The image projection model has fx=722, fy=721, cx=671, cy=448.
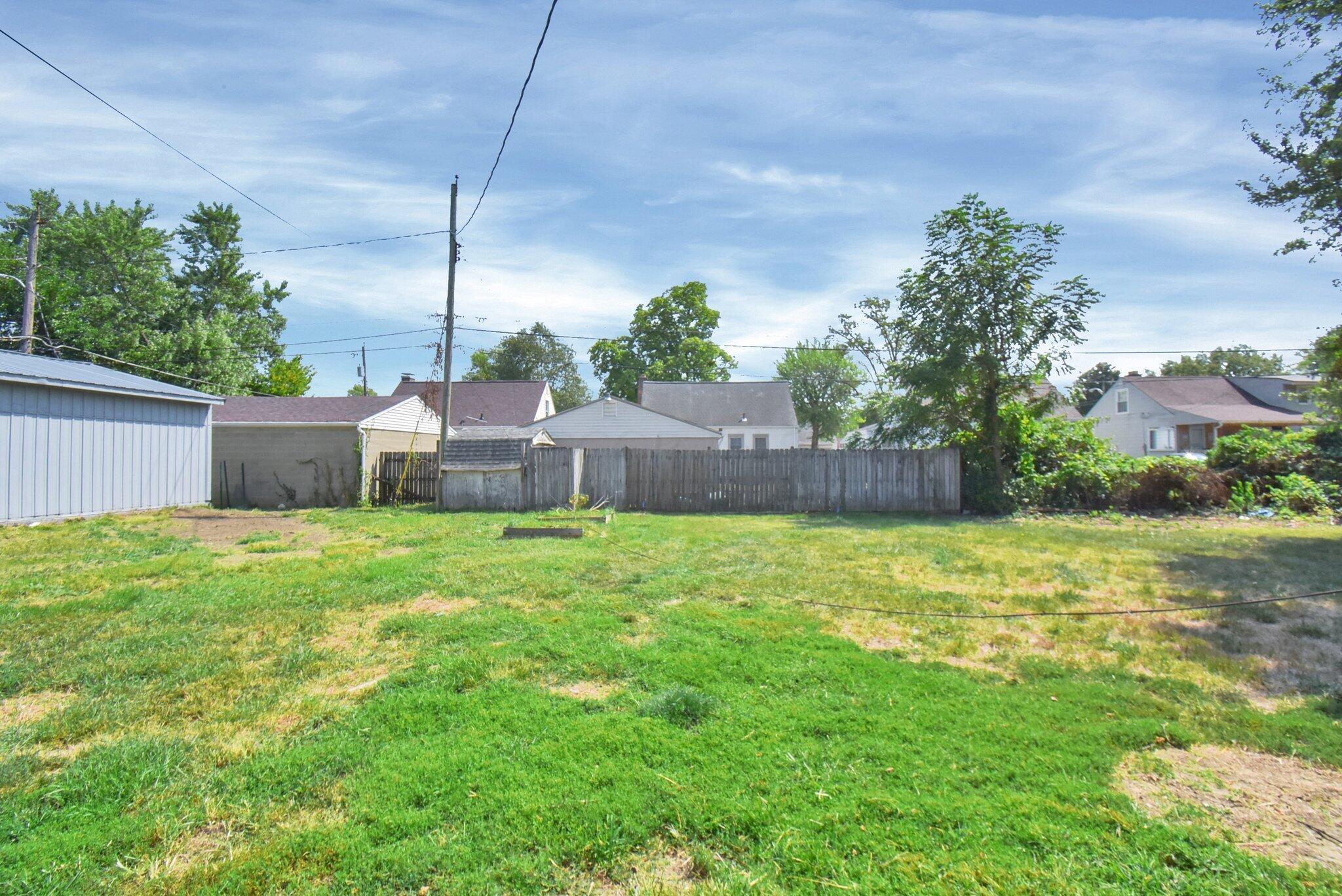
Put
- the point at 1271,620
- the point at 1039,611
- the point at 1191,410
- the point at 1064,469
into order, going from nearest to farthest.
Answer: the point at 1271,620
the point at 1039,611
the point at 1064,469
the point at 1191,410

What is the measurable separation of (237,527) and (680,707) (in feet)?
37.6

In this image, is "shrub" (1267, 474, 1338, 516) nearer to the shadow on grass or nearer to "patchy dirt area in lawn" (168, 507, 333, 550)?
the shadow on grass

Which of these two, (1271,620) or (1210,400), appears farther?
(1210,400)

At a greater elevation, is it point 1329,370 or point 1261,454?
point 1329,370

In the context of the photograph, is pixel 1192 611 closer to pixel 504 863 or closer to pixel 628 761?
pixel 628 761

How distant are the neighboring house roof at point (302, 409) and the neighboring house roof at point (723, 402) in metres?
16.5

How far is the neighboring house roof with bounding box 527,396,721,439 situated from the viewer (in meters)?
28.5

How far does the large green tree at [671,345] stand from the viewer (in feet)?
163

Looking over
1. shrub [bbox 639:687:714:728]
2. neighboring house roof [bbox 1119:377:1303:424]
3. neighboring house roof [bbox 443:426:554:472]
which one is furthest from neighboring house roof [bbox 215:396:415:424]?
neighboring house roof [bbox 1119:377:1303:424]

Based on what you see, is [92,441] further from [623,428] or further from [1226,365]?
[1226,365]

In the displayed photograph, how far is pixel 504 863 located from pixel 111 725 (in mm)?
2492

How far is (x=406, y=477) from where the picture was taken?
1878 centimetres

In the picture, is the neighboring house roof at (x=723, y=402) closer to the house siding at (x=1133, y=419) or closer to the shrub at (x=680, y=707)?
the house siding at (x=1133, y=419)

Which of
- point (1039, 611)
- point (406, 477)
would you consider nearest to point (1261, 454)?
point (1039, 611)
